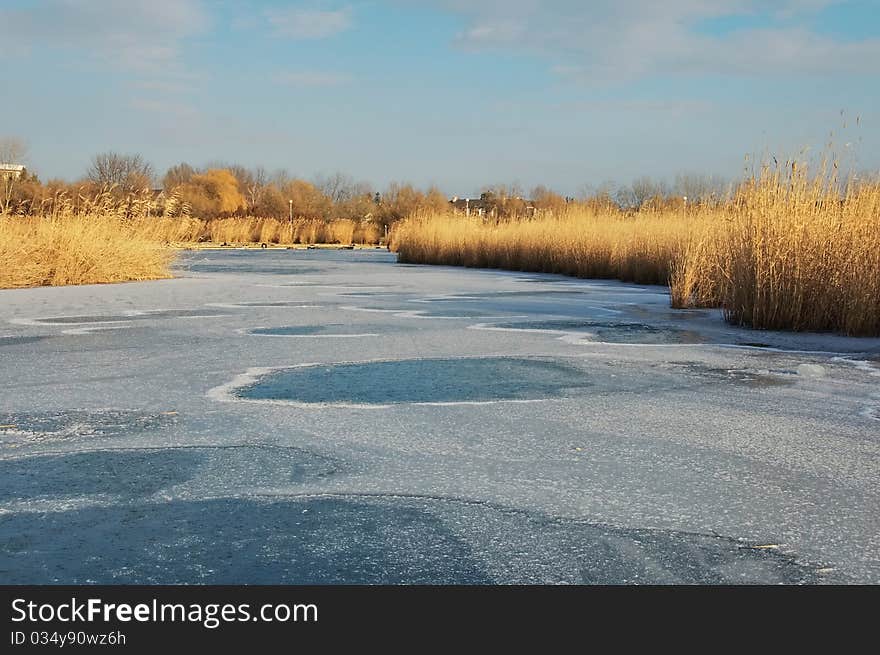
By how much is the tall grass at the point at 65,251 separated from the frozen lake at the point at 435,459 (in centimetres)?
572

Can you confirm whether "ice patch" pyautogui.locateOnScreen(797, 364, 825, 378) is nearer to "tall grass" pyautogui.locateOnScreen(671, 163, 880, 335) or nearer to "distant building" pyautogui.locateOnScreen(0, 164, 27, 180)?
"tall grass" pyautogui.locateOnScreen(671, 163, 880, 335)

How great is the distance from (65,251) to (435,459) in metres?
10.3

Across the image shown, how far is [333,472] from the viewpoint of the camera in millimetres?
2744

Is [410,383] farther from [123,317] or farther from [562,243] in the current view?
[562,243]

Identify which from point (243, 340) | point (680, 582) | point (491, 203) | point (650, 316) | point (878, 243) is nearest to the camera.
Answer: point (680, 582)

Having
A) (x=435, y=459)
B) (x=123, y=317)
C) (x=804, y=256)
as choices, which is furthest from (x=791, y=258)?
(x=123, y=317)

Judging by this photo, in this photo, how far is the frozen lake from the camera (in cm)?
201

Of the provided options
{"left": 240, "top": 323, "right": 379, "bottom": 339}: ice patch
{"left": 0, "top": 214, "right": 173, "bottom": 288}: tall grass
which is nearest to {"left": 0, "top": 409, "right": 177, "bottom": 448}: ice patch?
{"left": 240, "top": 323, "right": 379, "bottom": 339}: ice patch

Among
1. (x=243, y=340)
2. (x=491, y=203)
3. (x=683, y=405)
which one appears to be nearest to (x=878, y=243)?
(x=683, y=405)

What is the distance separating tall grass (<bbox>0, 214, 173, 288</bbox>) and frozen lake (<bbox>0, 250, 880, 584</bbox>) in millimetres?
5721

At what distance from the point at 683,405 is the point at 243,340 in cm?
324

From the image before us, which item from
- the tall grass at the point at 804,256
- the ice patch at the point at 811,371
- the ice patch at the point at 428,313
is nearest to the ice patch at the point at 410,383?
the ice patch at the point at 811,371

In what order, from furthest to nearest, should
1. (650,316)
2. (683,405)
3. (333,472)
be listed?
1. (650,316)
2. (683,405)
3. (333,472)
